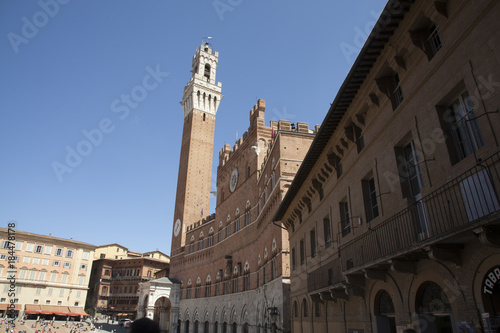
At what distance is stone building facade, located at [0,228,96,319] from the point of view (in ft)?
209

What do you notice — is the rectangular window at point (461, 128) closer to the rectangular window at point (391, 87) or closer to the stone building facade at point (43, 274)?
the rectangular window at point (391, 87)

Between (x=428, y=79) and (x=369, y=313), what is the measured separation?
691 centimetres

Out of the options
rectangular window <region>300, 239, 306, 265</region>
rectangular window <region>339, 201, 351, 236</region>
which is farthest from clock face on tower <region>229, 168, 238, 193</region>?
rectangular window <region>339, 201, 351, 236</region>

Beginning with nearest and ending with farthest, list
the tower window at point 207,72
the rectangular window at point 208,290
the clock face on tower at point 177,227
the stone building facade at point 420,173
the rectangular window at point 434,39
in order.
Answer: the stone building facade at point 420,173 < the rectangular window at point 434,39 < the rectangular window at point 208,290 < the clock face on tower at point 177,227 < the tower window at point 207,72

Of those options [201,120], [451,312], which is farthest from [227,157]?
[451,312]

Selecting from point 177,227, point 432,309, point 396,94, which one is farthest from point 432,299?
point 177,227

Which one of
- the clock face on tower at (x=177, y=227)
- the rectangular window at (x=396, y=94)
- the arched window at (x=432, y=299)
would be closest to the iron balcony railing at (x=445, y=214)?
the arched window at (x=432, y=299)

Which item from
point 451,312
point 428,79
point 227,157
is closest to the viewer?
point 451,312

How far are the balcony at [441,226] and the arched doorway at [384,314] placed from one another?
2.22 feet

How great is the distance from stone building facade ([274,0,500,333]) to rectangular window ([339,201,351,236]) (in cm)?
5

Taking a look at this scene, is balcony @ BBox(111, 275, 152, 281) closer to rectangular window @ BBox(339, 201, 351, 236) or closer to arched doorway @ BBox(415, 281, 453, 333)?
rectangular window @ BBox(339, 201, 351, 236)

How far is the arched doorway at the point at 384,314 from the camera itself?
991 centimetres

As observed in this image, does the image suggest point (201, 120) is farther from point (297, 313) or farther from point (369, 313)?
point (369, 313)

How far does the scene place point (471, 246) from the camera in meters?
6.49
